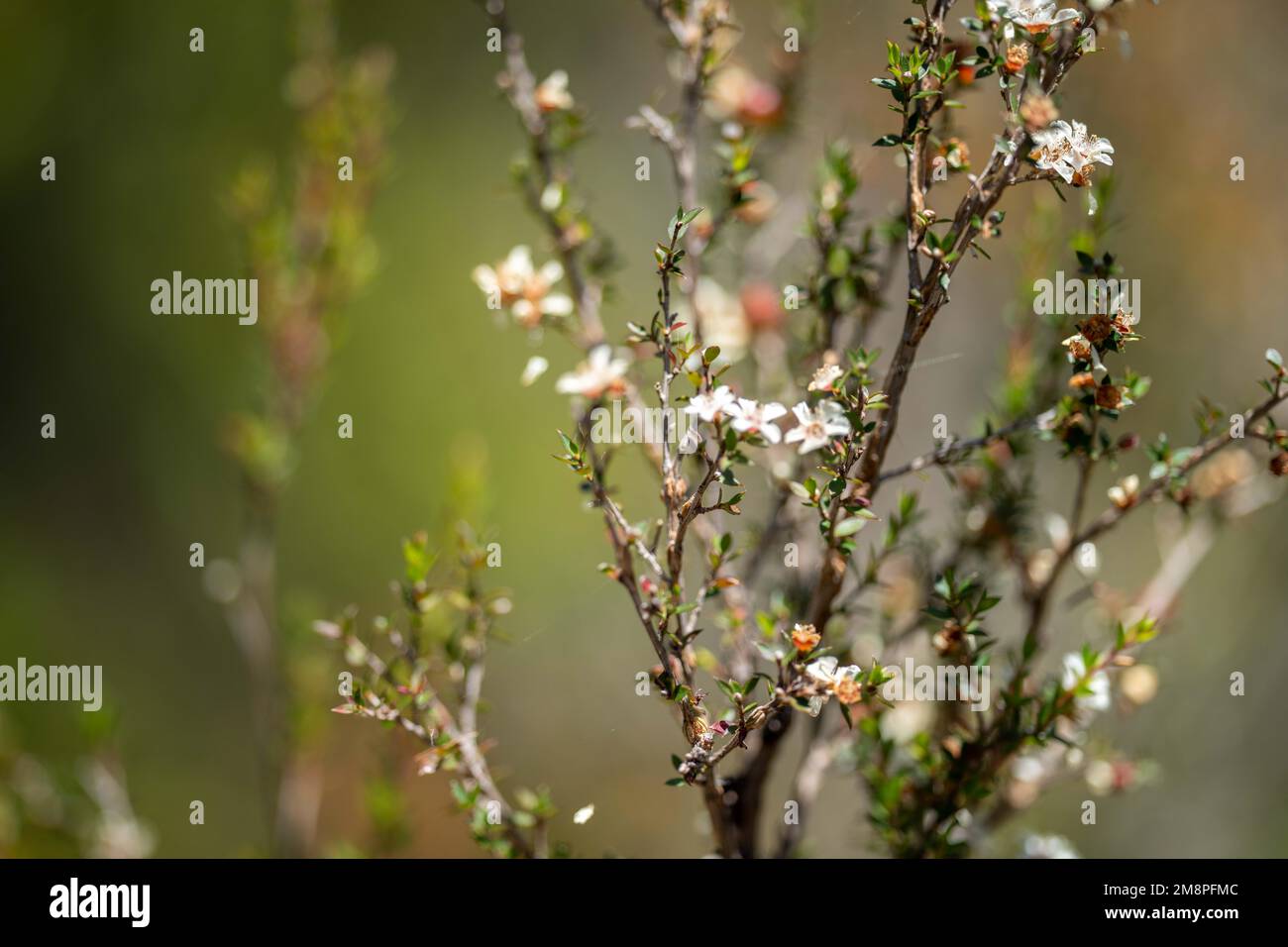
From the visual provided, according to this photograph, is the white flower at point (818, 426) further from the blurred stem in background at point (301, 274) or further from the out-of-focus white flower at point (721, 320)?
the blurred stem in background at point (301, 274)

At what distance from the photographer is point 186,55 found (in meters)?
3.04

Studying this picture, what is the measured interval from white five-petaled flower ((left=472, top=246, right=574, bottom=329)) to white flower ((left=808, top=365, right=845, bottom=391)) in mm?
351

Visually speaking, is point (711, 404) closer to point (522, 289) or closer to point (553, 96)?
point (522, 289)

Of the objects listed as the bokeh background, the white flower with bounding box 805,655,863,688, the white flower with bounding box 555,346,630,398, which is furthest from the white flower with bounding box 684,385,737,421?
the bokeh background

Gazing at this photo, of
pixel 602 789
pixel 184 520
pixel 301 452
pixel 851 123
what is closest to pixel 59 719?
pixel 184 520

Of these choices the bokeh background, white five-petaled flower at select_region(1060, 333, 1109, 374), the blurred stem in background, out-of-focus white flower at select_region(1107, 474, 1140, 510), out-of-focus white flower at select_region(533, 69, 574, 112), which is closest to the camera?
white five-petaled flower at select_region(1060, 333, 1109, 374)

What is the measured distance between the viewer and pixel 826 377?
0.85m

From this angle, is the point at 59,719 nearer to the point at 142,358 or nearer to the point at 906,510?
the point at 142,358

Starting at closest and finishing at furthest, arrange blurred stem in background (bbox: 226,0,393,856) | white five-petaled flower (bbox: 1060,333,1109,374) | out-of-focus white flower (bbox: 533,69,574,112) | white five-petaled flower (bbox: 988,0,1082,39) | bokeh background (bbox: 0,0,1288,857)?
white five-petaled flower (bbox: 988,0,1082,39)
white five-petaled flower (bbox: 1060,333,1109,374)
out-of-focus white flower (bbox: 533,69,574,112)
blurred stem in background (bbox: 226,0,393,856)
bokeh background (bbox: 0,0,1288,857)

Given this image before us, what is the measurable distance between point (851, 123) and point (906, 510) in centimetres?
139

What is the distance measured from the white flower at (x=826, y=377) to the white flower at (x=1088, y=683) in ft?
1.38

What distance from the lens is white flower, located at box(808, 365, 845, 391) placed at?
2.75 ft

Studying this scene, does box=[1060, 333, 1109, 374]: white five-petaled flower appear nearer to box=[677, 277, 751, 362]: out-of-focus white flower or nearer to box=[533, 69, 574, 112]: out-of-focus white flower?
box=[677, 277, 751, 362]: out-of-focus white flower

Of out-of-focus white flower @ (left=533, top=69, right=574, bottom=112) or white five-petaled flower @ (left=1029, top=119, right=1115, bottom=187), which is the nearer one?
white five-petaled flower @ (left=1029, top=119, right=1115, bottom=187)
